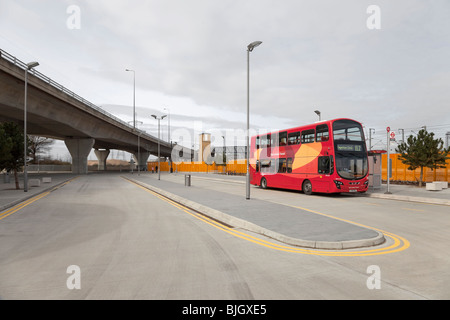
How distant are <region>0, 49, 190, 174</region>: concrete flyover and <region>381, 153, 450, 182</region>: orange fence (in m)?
34.5

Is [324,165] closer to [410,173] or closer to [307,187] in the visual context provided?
[307,187]

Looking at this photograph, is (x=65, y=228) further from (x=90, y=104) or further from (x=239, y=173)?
(x=239, y=173)

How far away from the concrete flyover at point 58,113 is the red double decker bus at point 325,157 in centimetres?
2496

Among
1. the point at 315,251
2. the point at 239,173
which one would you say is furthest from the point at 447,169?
the point at 239,173

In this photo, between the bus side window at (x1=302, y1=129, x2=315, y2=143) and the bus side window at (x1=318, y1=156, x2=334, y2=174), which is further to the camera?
the bus side window at (x1=302, y1=129, x2=315, y2=143)

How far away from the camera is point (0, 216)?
10.3m

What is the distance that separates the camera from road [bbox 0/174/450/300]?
13.1 feet

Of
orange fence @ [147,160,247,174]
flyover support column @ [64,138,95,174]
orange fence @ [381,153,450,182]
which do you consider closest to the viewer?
orange fence @ [381,153,450,182]

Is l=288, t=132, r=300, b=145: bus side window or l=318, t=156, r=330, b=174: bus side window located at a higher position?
l=288, t=132, r=300, b=145: bus side window

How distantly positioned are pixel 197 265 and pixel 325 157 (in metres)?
13.3

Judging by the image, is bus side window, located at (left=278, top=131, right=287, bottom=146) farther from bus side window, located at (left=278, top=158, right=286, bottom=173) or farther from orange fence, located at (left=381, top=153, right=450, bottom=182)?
orange fence, located at (left=381, top=153, right=450, bottom=182)

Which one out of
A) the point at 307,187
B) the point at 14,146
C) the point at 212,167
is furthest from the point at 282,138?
the point at 212,167
